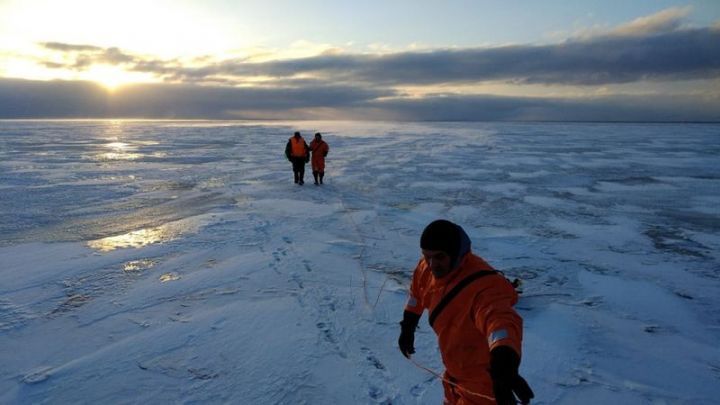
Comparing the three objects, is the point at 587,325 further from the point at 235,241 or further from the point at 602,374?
the point at 235,241

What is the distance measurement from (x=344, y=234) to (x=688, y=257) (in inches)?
174

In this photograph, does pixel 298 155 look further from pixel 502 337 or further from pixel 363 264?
pixel 502 337

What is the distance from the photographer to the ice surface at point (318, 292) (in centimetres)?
309

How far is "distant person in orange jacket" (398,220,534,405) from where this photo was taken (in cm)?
159

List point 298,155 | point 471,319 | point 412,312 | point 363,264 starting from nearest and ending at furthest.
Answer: point 471,319, point 412,312, point 363,264, point 298,155

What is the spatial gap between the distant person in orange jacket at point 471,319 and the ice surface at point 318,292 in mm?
1095

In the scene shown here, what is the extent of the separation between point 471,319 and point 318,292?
2.88m

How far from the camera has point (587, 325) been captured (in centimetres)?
391

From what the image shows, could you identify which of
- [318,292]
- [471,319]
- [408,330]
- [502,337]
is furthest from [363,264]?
[502,337]

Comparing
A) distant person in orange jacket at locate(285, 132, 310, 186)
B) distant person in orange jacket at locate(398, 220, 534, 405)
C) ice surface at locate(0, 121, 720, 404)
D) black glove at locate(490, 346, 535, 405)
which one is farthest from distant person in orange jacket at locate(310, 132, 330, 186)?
black glove at locate(490, 346, 535, 405)

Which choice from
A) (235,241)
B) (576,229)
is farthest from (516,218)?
(235,241)

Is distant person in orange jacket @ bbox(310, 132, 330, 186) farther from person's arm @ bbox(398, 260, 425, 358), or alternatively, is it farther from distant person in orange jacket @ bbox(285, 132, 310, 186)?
person's arm @ bbox(398, 260, 425, 358)

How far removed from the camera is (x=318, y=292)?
455 centimetres

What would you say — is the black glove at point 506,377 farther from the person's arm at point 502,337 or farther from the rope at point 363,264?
the rope at point 363,264
